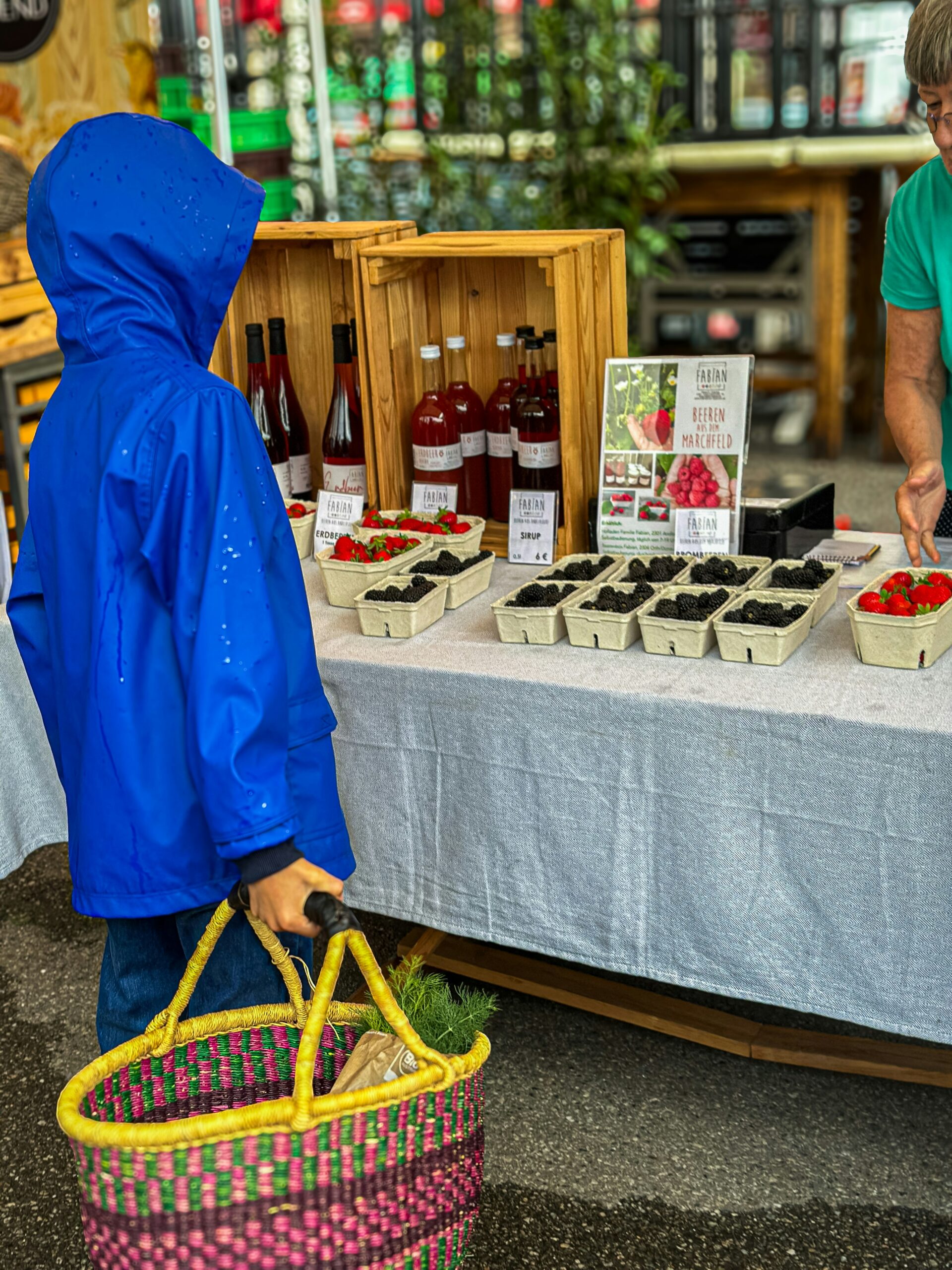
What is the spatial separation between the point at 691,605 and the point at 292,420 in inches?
42.3

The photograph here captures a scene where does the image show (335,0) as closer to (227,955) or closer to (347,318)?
(347,318)

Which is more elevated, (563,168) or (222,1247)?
(563,168)

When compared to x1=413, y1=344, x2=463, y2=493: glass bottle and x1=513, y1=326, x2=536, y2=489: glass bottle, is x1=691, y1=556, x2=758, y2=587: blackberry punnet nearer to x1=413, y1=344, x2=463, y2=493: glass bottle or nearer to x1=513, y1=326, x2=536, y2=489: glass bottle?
x1=513, y1=326, x2=536, y2=489: glass bottle

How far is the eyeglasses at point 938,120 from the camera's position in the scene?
67.4 inches

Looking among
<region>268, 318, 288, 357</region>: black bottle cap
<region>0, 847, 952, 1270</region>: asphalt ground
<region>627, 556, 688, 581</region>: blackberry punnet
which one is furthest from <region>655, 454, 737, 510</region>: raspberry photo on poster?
<region>0, 847, 952, 1270</region>: asphalt ground

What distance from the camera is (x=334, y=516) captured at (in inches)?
92.6

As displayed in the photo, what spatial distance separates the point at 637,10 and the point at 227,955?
551cm

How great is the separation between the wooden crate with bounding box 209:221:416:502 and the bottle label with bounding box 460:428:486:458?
1.31 feet

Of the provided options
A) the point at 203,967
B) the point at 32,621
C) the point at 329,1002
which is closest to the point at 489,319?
the point at 32,621

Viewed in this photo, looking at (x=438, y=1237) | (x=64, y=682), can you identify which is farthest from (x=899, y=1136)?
(x=64, y=682)

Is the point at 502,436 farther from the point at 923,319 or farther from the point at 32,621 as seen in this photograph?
the point at 32,621

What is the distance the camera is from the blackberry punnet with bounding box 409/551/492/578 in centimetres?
207

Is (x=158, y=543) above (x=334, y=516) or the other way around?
above

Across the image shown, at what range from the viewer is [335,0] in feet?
17.8
